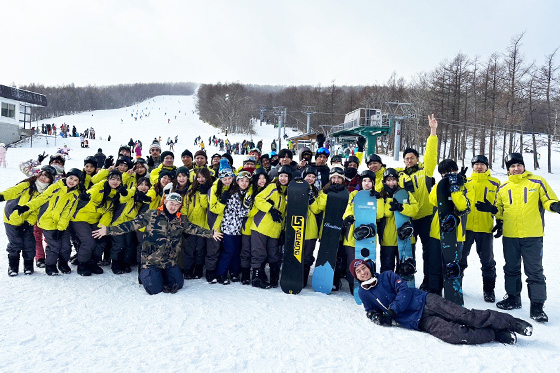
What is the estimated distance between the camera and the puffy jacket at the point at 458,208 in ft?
12.3

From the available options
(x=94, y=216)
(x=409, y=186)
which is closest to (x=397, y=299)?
(x=409, y=186)

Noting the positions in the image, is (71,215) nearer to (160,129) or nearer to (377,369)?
(377,369)

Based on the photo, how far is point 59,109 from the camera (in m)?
85.2

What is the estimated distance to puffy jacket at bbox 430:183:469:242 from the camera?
12.3 feet

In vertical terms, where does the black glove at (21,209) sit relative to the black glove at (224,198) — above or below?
below

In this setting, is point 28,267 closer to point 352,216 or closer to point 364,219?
point 352,216

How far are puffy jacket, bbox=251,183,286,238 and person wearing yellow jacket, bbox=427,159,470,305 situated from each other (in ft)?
6.15

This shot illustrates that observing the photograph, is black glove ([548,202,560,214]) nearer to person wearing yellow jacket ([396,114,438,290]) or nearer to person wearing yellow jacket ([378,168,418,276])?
person wearing yellow jacket ([396,114,438,290])

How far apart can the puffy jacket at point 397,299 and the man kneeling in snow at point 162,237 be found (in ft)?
6.35

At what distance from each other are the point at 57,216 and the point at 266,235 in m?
2.67

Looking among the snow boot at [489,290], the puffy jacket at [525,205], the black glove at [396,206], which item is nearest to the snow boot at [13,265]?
the black glove at [396,206]

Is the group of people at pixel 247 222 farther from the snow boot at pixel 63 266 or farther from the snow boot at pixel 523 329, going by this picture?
the snow boot at pixel 523 329

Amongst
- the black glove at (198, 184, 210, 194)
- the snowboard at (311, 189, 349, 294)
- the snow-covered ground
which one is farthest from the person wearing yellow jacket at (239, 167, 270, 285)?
the snowboard at (311, 189, 349, 294)

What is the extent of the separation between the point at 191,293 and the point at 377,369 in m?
2.24
